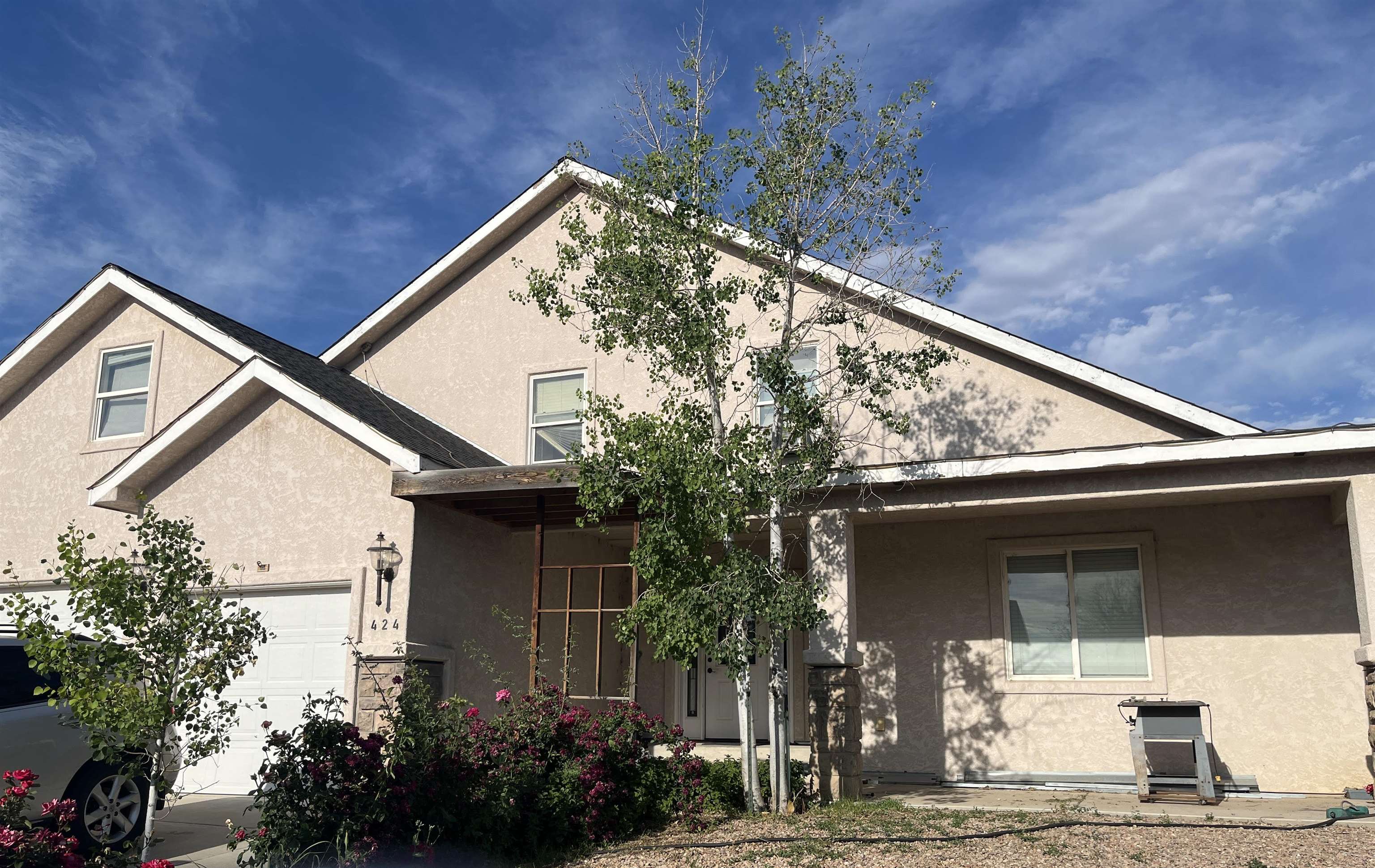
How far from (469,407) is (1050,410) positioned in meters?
7.51

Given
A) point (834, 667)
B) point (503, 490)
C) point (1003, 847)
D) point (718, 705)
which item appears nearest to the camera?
point (1003, 847)

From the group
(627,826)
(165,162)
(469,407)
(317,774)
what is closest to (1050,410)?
(627,826)

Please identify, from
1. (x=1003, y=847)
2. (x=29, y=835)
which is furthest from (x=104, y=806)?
(x=1003, y=847)

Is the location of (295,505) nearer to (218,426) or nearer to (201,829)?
(218,426)

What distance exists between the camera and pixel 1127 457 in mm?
8914

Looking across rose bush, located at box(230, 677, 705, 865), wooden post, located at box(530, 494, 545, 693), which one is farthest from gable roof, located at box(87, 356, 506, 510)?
rose bush, located at box(230, 677, 705, 865)

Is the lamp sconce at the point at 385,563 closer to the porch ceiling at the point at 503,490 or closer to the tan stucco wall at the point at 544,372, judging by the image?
the porch ceiling at the point at 503,490

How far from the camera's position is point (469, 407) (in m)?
13.6

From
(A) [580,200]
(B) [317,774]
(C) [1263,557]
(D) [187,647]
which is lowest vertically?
(B) [317,774]

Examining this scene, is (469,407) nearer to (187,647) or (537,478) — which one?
(537,478)

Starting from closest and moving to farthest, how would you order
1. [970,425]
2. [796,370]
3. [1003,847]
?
[1003,847]
[970,425]
[796,370]

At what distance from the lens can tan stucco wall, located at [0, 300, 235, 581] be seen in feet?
43.3

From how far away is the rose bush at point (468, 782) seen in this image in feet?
20.6

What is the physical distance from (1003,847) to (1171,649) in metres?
4.68
